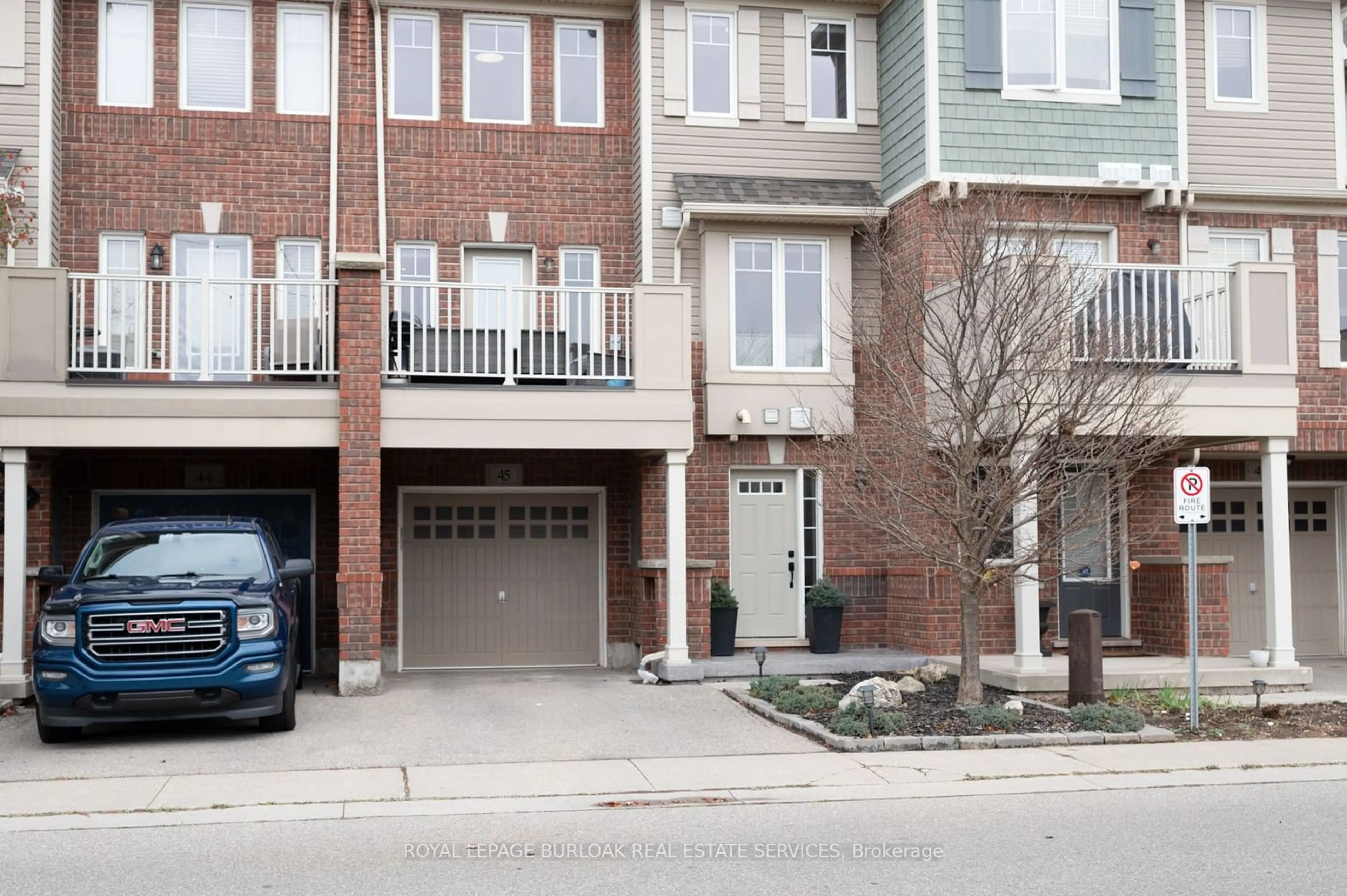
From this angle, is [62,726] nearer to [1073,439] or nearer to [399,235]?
[399,235]

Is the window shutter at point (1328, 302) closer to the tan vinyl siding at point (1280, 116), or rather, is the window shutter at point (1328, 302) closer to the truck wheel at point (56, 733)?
the tan vinyl siding at point (1280, 116)

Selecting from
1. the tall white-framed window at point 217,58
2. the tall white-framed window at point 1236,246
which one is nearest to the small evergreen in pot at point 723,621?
the tall white-framed window at point 1236,246

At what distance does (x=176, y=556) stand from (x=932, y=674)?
25.9 ft

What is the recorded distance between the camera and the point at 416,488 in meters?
17.0

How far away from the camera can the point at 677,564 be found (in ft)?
50.3

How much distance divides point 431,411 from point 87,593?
4.05 meters

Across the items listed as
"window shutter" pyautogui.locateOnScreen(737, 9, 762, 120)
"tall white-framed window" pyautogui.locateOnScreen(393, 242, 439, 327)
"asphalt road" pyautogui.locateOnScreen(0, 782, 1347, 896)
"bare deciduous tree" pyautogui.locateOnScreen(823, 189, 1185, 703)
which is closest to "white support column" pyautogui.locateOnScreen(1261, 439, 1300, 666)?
"bare deciduous tree" pyautogui.locateOnScreen(823, 189, 1185, 703)

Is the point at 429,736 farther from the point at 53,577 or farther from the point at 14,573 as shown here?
the point at 14,573

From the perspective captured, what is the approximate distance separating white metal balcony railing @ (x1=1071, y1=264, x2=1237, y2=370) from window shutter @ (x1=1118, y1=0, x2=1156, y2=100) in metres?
2.56

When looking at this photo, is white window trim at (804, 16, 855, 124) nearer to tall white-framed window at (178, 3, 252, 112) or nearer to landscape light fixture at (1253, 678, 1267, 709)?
tall white-framed window at (178, 3, 252, 112)

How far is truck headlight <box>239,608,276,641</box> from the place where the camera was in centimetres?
1195

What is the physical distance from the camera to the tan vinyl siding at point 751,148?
17.1m

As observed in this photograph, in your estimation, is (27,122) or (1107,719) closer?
(1107,719)

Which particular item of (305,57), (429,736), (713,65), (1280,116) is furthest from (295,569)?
(1280,116)
